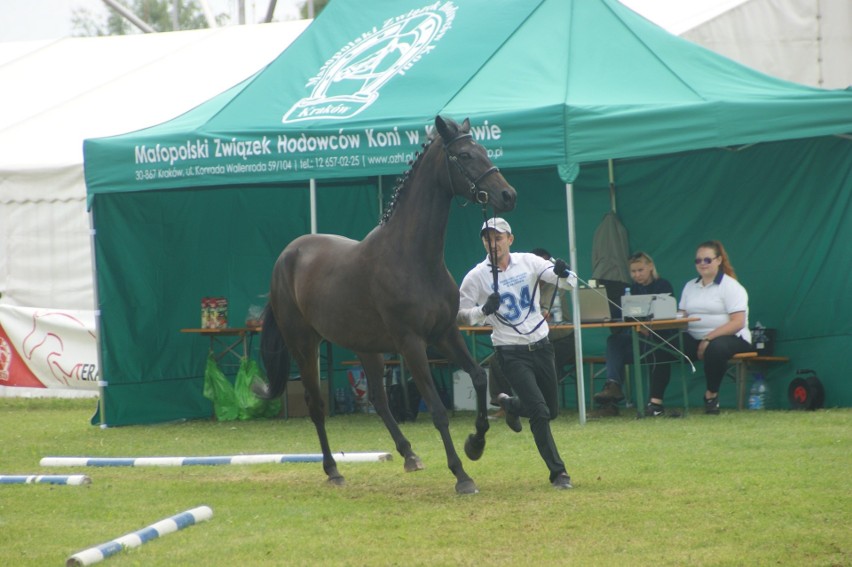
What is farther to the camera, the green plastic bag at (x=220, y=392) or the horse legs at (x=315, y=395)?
the green plastic bag at (x=220, y=392)

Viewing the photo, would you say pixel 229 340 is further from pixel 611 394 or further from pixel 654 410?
pixel 654 410

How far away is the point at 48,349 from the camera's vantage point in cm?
1622

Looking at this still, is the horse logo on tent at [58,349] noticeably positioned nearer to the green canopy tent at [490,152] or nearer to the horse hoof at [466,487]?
the green canopy tent at [490,152]

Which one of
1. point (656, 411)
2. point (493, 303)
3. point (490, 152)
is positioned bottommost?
point (656, 411)

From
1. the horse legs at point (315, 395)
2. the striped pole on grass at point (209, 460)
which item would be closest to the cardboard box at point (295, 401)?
the striped pole on grass at point (209, 460)

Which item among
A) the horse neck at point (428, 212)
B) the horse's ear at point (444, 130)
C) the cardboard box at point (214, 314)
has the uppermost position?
the horse's ear at point (444, 130)

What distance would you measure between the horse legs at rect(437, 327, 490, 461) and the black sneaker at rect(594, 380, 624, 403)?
14.4ft

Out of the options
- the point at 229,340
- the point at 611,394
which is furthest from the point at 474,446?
the point at 229,340

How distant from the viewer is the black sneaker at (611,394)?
12.3 m

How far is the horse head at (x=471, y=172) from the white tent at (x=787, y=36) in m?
8.35

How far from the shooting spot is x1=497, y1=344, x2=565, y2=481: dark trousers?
7.68 metres

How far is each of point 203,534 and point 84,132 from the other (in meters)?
11.6

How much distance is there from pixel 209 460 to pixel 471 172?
3250 millimetres

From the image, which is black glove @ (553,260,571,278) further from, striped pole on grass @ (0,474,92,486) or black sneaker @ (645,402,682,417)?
black sneaker @ (645,402,682,417)
